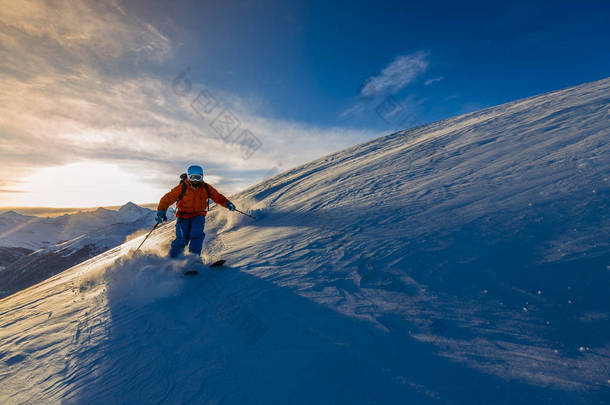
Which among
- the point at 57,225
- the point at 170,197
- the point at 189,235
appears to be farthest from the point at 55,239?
the point at 189,235

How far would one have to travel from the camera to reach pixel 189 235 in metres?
5.07

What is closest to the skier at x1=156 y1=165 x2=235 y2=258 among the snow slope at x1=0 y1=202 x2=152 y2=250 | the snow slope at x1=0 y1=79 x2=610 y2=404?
the snow slope at x1=0 y1=79 x2=610 y2=404

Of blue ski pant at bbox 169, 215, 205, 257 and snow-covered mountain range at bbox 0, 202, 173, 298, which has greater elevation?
blue ski pant at bbox 169, 215, 205, 257

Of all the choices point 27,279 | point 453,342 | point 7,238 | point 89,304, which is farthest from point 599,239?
point 7,238

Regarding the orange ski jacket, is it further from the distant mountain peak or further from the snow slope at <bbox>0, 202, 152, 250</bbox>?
the distant mountain peak

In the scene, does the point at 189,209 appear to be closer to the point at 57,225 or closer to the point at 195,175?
the point at 195,175

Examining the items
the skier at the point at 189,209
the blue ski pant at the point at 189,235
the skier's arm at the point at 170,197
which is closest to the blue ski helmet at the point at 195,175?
the skier at the point at 189,209

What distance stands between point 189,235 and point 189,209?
1.73 ft

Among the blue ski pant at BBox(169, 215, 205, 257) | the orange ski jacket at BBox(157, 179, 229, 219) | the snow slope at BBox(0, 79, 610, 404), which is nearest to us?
the snow slope at BBox(0, 79, 610, 404)

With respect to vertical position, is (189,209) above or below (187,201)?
below

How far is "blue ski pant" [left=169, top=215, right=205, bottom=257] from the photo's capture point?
487 cm

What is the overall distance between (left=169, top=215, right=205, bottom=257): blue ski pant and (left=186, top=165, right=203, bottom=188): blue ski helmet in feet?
2.29

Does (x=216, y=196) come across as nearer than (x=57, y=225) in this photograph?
Yes

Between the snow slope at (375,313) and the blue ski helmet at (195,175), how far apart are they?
5.05 ft
